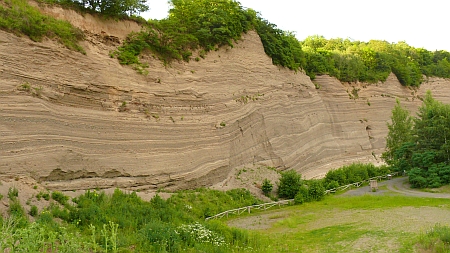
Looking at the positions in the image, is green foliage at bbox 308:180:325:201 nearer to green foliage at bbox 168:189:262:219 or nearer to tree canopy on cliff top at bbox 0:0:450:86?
green foliage at bbox 168:189:262:219

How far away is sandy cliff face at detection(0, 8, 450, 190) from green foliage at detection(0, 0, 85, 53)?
44 centimetres

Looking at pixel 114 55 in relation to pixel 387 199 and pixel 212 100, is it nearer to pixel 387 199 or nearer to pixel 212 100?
pixel 212 100

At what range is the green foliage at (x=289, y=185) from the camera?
75.4 feet

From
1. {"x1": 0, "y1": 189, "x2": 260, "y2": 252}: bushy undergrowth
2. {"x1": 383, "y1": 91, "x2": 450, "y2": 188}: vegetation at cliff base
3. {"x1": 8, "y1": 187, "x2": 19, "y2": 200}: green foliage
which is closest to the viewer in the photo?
{"x1": 0, "y1": 189, "x2": 260, "y2": 252}: bushy undergrowth

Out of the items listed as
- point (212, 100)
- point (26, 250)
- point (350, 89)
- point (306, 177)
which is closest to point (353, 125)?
point (350, 89)

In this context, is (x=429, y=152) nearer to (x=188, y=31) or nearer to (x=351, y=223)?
(x=351, y=223)

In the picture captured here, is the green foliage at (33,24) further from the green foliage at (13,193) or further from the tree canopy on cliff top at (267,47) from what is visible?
the green foliage at (13,193)

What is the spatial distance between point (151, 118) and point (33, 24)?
6.54m

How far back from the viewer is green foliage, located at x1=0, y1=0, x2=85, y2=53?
15.0 metres

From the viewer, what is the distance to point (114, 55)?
1894cm

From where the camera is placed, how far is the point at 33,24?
15.5m

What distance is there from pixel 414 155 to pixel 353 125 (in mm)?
11083

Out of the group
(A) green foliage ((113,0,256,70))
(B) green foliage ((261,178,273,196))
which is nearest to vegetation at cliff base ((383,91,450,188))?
(B) green foliage ((261,178,273,196))

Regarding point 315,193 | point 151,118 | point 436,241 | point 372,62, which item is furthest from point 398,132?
point 436,241
